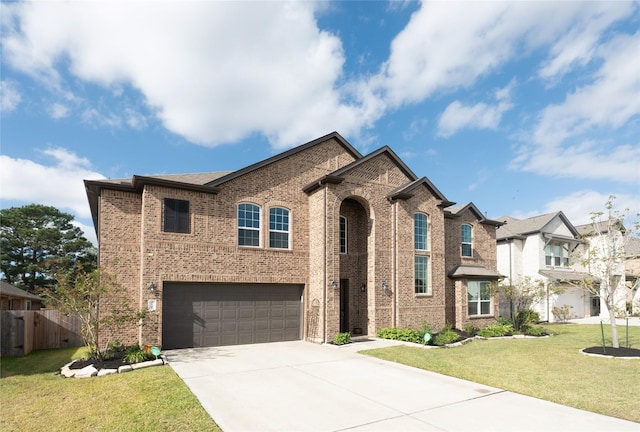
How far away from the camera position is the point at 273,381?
9.14 meters

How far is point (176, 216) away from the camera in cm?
1403

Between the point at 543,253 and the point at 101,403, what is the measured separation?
2712 centimetres

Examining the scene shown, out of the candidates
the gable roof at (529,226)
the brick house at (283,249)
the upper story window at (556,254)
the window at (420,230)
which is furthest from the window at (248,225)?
the upper story window at (556,254)

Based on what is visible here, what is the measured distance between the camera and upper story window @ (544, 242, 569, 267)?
2697 centimetres

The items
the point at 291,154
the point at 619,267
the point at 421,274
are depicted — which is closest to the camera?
the point at 291,154

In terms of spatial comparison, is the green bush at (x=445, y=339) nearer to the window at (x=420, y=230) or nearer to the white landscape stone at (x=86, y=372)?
the window at (x=420, y=230)

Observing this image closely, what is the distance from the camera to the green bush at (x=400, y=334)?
1528 centimetres

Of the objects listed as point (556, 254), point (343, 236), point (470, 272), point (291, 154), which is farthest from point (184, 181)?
point (556, 254)

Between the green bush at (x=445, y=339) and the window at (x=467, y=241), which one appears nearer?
the green bush at (x=445, y=339)

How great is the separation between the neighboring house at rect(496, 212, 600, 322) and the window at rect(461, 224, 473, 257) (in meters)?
5.59

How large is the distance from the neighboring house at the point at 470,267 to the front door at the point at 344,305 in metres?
5.71

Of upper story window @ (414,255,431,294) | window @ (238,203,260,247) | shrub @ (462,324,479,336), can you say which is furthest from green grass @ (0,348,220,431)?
shrub @ (462,324,479,336)

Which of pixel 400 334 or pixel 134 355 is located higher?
pixel 134 355

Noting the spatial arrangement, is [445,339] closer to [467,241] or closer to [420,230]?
[420,230]
